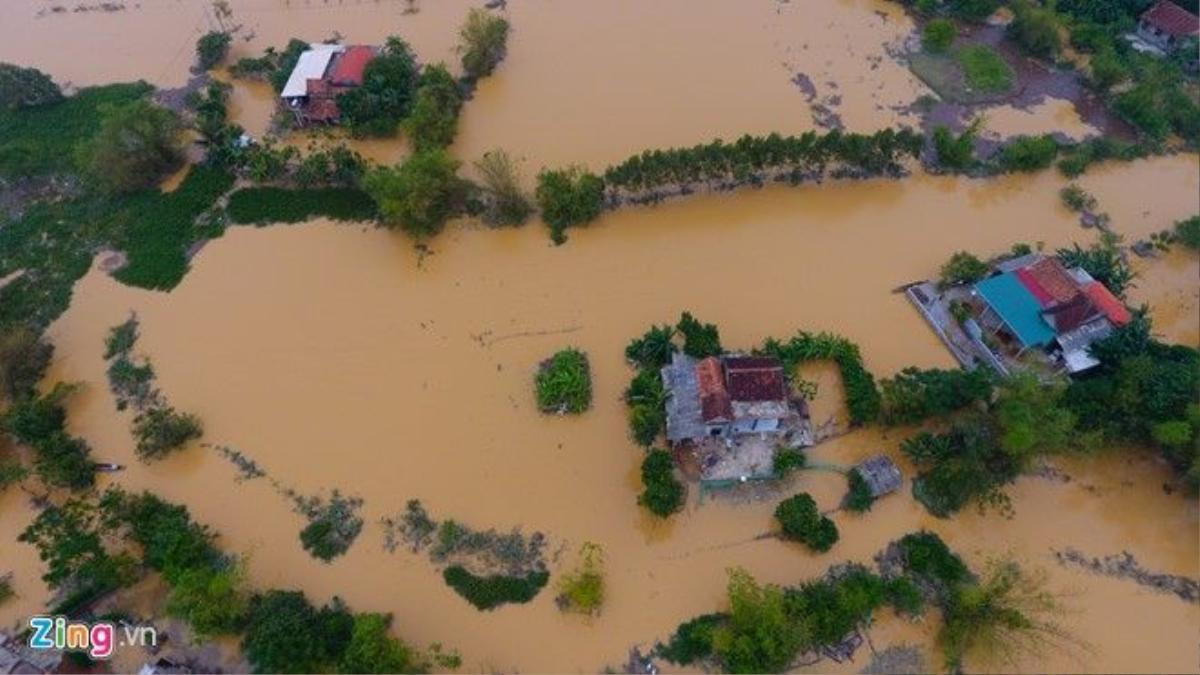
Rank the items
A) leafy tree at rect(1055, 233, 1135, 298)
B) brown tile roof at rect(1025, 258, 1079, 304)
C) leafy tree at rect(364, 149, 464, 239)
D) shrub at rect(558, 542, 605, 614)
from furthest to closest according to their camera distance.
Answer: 1. leafy tree at rect(364, 149, 464, 239)
2. leafy tree at rect(1055, 233, 1135, 298)
3. brown tile roof at rect(1025, 258, 1079, 304)
4. shrub at rect(558, 542, 605, 614)

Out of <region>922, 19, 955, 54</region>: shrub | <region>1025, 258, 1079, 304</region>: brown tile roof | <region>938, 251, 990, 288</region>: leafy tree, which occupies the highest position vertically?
<region>922, 19, 955, 54</region>: shrub

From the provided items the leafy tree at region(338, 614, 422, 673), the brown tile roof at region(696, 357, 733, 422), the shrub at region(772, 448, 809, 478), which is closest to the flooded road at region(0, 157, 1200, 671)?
the shrub at region(772, 448, 809, 478)

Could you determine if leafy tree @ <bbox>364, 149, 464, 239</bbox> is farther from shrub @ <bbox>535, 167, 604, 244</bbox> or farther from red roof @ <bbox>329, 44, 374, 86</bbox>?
red roof @ <bbox>329, 44, 374, 86</bbox>

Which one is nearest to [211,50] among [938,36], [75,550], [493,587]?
[75,550]

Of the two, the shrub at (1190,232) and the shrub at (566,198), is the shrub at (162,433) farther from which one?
the shrub at (1190,232)

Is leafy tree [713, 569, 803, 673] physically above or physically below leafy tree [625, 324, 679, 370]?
below

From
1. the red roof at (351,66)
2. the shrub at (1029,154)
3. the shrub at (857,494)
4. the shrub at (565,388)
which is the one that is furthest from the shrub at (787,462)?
the red roof at (351,66)

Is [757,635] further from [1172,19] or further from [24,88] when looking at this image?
[24,88]
